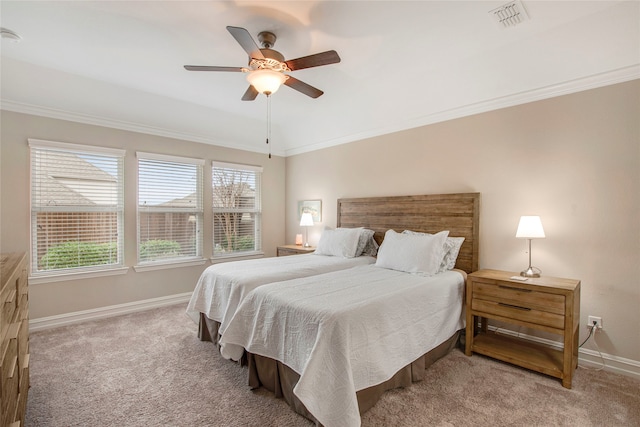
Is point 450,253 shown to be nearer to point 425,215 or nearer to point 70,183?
point 425,215

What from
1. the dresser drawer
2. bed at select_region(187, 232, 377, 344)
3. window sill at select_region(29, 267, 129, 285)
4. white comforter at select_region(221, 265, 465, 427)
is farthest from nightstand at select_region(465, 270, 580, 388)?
window sill at select_region(29, 267, 129, 285)

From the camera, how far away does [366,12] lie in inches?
86.1

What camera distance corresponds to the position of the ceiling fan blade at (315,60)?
6.89 ft

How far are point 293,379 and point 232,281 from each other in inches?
40.5

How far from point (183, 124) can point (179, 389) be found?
336 centimetres

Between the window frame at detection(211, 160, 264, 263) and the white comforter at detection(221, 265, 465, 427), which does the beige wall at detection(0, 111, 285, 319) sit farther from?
the white comforter at detection(221, 265, 465, 427)

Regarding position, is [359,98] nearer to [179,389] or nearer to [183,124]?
[183,124]

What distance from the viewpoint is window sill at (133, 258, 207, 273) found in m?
3.96

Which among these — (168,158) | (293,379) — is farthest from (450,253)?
(168,158)

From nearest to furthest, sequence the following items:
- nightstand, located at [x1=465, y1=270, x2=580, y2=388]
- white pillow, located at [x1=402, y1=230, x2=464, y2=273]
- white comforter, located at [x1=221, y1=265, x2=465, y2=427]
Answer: white comforter, located at [x1=221, y1=265, x2=465, y2=427] < nightstand, located at [x1=465, y1=270, x2=580, y2=388] < white pillow, located at [x1=402, y1=230, x2=464, y2=273]

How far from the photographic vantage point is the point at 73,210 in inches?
138

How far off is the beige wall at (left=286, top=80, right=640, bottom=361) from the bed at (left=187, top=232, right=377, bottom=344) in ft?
4.85

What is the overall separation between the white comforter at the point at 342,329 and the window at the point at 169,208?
246 cm

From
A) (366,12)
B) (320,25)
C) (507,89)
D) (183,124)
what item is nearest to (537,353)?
(507,89)
